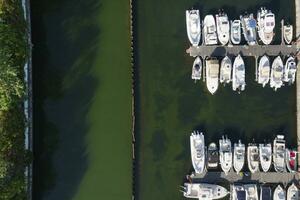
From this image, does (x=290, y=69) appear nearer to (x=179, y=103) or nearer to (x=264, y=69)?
(x=264, y=69)

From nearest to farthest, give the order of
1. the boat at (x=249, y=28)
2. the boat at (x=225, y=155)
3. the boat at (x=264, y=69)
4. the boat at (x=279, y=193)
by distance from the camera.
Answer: the boat at (x=279, y=193) < the boat at (x=225, y=155) < the boat at (x=264, y=69) < the boat at (x=249, y=28)

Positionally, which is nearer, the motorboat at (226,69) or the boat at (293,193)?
the boat at (293,193)

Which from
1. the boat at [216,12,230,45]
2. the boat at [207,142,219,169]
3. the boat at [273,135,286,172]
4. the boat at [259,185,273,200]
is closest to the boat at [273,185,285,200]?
the boat at [259,185,273,200]

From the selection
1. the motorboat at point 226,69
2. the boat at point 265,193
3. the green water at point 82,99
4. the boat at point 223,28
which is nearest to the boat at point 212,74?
the motorboat at point 226,69

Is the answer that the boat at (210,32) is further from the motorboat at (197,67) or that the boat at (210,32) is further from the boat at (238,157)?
the boat at (238,157)

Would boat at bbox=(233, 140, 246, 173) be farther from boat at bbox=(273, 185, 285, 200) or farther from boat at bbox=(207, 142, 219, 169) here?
boat at bbox=(273, 185, 285, 200)

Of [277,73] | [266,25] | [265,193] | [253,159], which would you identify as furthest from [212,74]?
[265,193]
